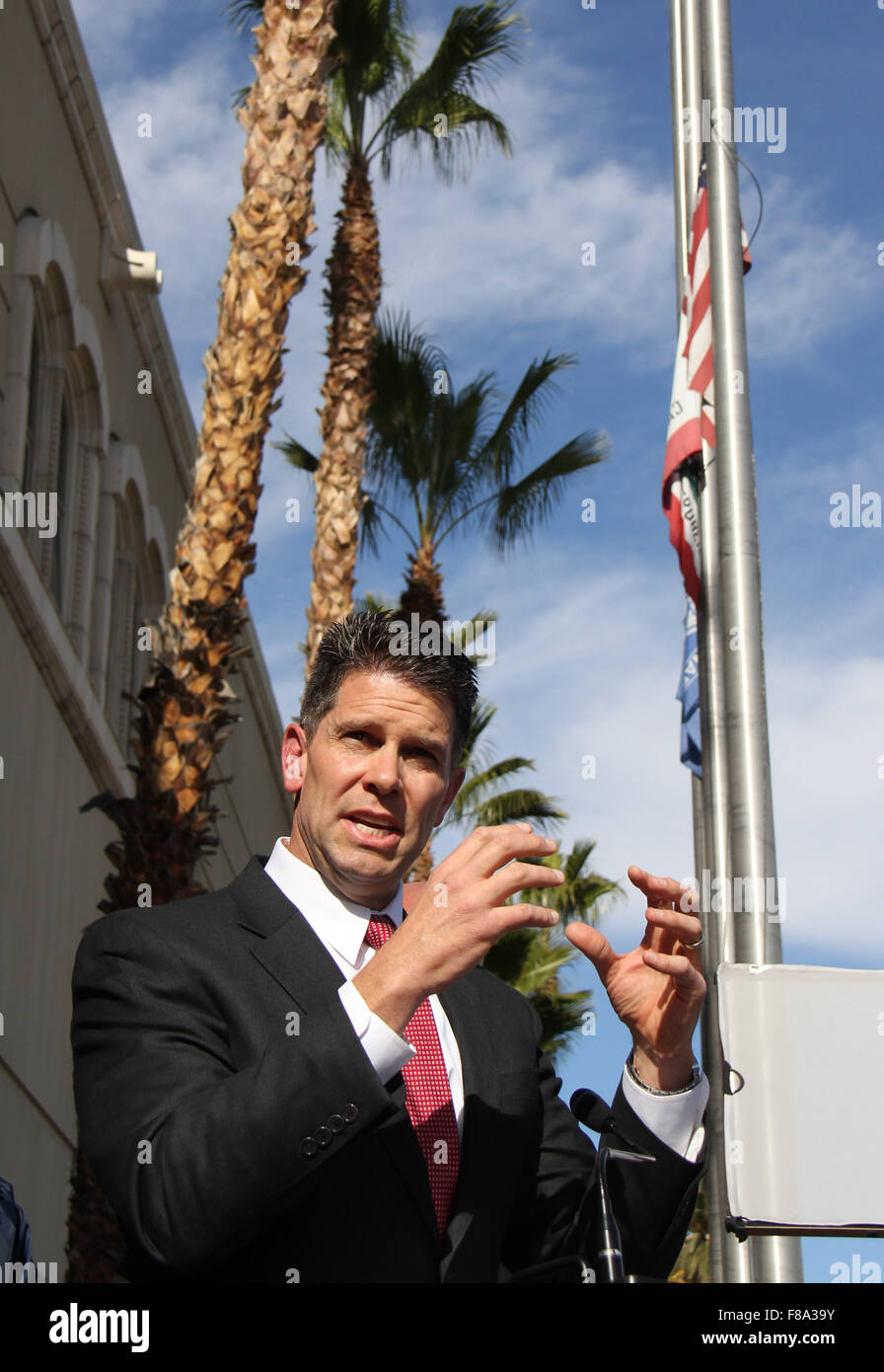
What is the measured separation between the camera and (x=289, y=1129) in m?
2.03

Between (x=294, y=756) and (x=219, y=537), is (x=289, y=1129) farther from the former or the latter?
(x=219, y=537)

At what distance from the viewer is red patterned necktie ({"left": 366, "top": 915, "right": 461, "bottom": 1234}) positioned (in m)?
2.33

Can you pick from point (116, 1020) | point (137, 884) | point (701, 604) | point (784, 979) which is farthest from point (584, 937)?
point (137, 884)

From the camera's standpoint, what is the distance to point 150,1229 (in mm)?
2059

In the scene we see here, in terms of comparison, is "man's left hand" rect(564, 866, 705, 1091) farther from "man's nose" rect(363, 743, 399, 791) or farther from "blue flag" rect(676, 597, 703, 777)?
"blue flag" rect(676, 597, 703, 777)

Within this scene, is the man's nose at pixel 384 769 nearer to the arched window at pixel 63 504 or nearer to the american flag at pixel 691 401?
the american flag at pixel 691 401

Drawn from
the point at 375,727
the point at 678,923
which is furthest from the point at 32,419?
the point at 678,923

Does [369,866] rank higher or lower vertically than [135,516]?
lower

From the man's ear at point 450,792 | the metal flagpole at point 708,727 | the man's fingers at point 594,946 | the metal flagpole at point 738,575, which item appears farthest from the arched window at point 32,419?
the man's fingers at point 594,946

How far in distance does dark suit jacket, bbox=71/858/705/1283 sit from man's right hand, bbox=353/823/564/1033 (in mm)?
76

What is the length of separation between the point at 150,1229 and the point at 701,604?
4996mm
